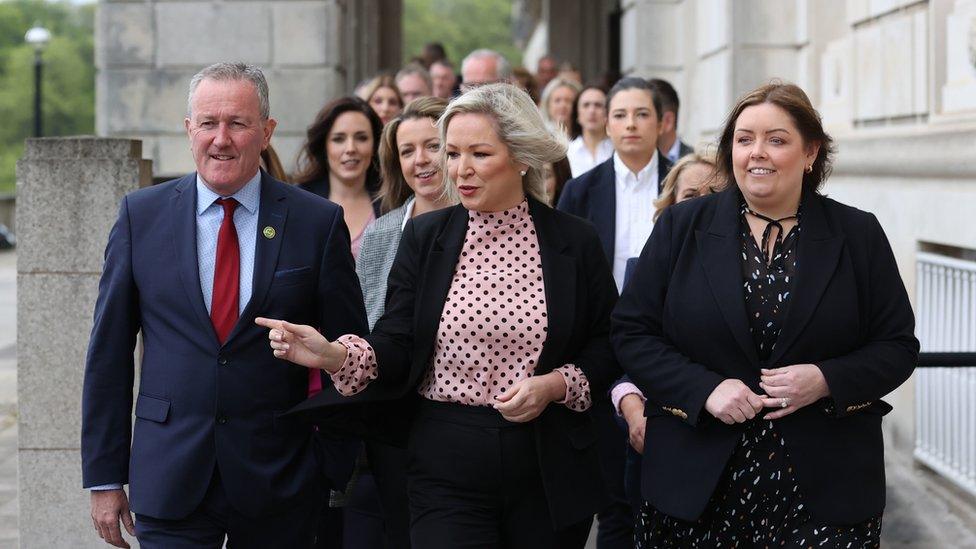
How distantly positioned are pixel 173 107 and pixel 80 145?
7918 mm

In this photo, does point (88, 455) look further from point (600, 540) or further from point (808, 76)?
point (808, 76)

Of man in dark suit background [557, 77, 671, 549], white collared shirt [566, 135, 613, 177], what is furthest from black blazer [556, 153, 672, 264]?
white collared shirt [566, 135, 613, 177]

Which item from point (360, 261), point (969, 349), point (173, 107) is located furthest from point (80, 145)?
point (173, 107)

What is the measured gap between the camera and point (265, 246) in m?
4.14

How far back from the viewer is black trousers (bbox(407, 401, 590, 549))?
13.5ft

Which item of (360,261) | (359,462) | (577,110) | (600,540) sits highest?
(577,110)

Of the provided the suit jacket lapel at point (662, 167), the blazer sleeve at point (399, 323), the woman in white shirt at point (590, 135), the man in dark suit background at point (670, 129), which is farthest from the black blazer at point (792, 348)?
the woman in white shirt at point (590, 135)

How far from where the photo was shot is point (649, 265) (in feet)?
13.8

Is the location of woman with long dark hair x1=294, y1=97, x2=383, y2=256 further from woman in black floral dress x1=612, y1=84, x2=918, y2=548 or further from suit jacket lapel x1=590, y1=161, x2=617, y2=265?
woman in black floral dress x1=612, y1=84, x2=918, y2=548

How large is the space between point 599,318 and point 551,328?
0.25 metres

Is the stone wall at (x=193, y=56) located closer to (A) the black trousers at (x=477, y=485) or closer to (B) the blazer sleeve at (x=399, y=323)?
(B) the blazer sleeve at (x=399, y=323)

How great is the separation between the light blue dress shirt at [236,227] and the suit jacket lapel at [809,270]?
1.51 meters

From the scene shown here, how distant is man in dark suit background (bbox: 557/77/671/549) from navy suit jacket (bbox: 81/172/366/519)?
253 cm

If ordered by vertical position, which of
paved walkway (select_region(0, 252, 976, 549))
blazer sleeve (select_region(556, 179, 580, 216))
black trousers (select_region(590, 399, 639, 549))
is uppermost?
blazer sleeve (select_region(556, 179, 580, 216))
